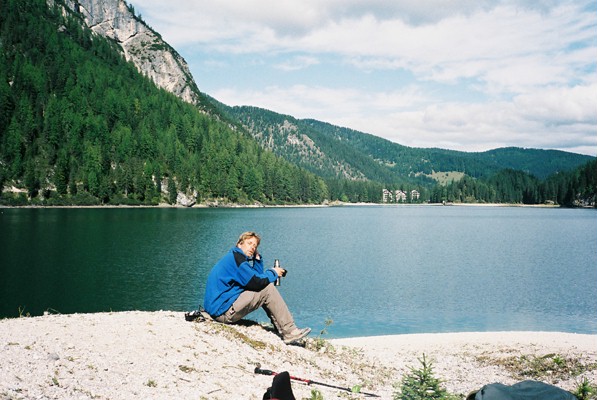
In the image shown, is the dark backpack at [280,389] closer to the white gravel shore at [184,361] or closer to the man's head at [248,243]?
the white gravel shore at [184,361]

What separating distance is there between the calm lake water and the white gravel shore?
9.85 metres

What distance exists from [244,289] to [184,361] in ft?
9.03

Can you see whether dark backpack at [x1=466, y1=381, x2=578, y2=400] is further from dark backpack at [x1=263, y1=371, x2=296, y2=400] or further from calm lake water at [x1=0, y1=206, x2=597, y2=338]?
calm lake water at [x1=0, y1=206, x2=597, y2=338]

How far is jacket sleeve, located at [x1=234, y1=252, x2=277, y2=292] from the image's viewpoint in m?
11.5

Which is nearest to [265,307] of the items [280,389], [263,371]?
[263,371]

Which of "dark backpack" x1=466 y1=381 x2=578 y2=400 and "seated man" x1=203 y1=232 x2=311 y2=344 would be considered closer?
"dark backpack" x1=466 y1=381 x2=578 y2=400

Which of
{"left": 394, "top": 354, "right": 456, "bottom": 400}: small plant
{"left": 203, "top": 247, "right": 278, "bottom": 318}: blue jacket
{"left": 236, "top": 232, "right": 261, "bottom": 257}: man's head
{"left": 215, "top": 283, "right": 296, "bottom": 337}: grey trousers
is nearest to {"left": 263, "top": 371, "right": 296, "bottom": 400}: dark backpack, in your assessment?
{"left": 394, "top": 354, "right": 456, "bottom": 400}: small plant

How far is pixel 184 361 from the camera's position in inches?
386

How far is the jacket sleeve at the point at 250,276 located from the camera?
37.9ft

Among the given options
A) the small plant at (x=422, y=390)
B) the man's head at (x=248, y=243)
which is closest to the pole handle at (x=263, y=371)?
the small plant at (x=422, y=390)

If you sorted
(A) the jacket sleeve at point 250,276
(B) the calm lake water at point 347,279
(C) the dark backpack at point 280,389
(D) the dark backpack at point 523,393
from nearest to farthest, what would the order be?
(C) the dark backpack at point 280,389 → (D) the dark backpack at point 523,393 → (A) the jacket sleeve at point 250,276 → (B) the calm lake water at point 347,279

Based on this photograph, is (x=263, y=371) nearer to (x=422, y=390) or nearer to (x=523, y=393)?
(x=422, y=390)

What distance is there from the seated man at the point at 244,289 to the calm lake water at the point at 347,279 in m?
12.0

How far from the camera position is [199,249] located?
2216 inches
